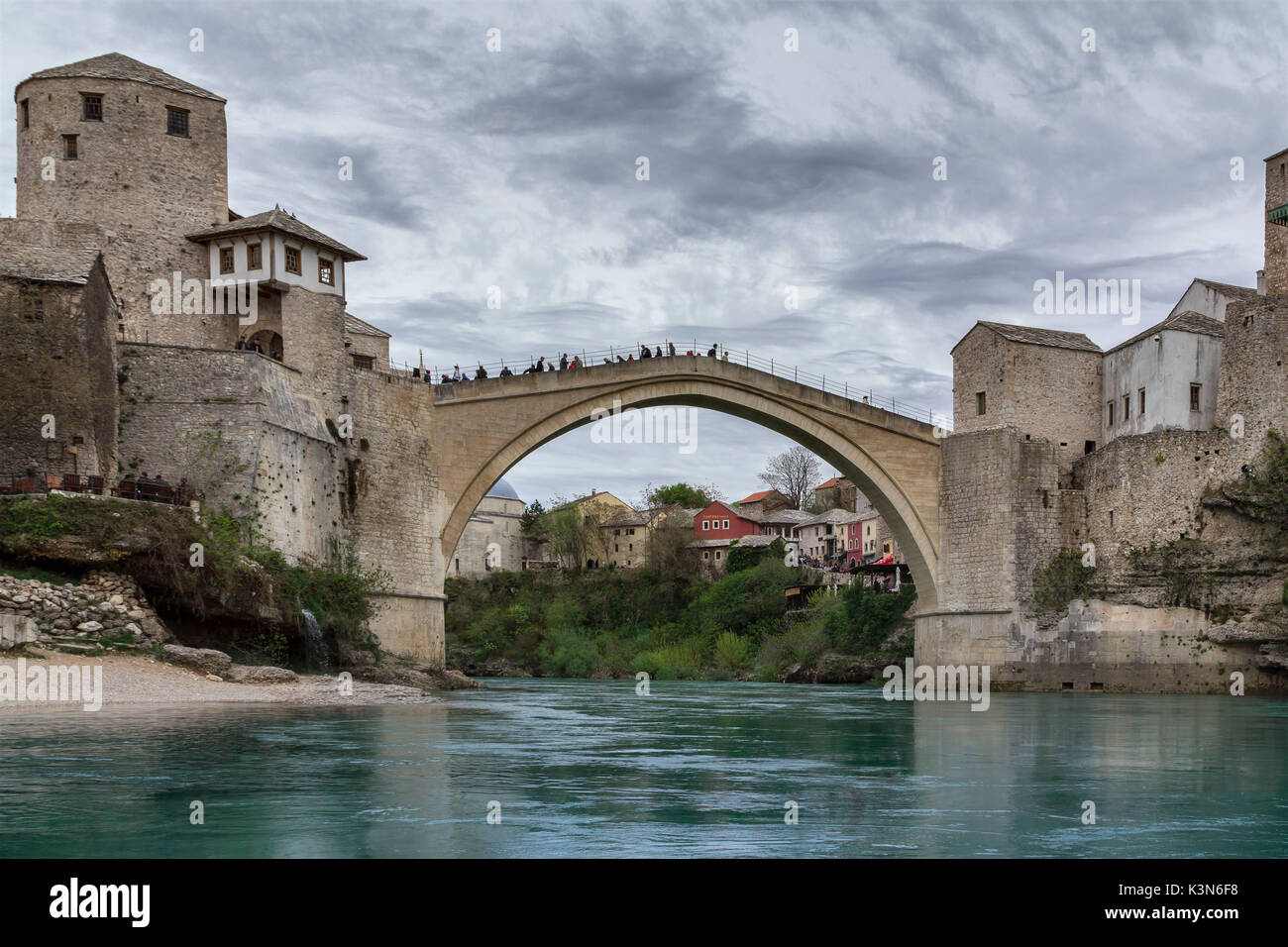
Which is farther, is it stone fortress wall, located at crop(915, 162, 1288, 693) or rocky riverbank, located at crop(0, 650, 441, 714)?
stone fortress wall, located at crop(915, 162, 1288, 693)

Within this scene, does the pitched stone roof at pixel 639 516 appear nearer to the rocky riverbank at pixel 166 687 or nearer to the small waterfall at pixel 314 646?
the small waterfall at pixel 314 646

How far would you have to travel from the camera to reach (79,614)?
23906 mm

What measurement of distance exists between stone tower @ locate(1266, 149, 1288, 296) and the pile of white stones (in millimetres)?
32949

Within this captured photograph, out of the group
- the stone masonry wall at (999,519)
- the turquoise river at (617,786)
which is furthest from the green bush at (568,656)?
the turquoise river at (617,786)

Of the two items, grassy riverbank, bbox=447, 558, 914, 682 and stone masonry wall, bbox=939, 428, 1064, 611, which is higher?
stone masonry wall, bbox=939, 428, 1064, 611

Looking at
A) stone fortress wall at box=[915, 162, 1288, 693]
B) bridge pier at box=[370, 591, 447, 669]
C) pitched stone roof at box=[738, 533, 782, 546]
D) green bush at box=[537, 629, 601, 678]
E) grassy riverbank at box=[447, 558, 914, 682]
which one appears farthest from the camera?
pitched stone roof at box=[738, 533, 782, 546]

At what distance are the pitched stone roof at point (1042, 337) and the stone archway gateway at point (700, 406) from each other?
12.7ft

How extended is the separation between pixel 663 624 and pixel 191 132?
33.9m

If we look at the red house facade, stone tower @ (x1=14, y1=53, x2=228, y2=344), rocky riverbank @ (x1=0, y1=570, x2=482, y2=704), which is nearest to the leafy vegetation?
rocky riverbank @ (x1=0, y1=570, x2=482, y2=704)

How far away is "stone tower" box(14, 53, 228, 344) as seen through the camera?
111ft

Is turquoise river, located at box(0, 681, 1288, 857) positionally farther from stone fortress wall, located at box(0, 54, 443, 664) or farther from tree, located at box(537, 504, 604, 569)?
tree, located at box(537, 504, 604, 569)

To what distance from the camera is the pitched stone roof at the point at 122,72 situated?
112 feet

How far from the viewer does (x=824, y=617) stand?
53.5 metres
